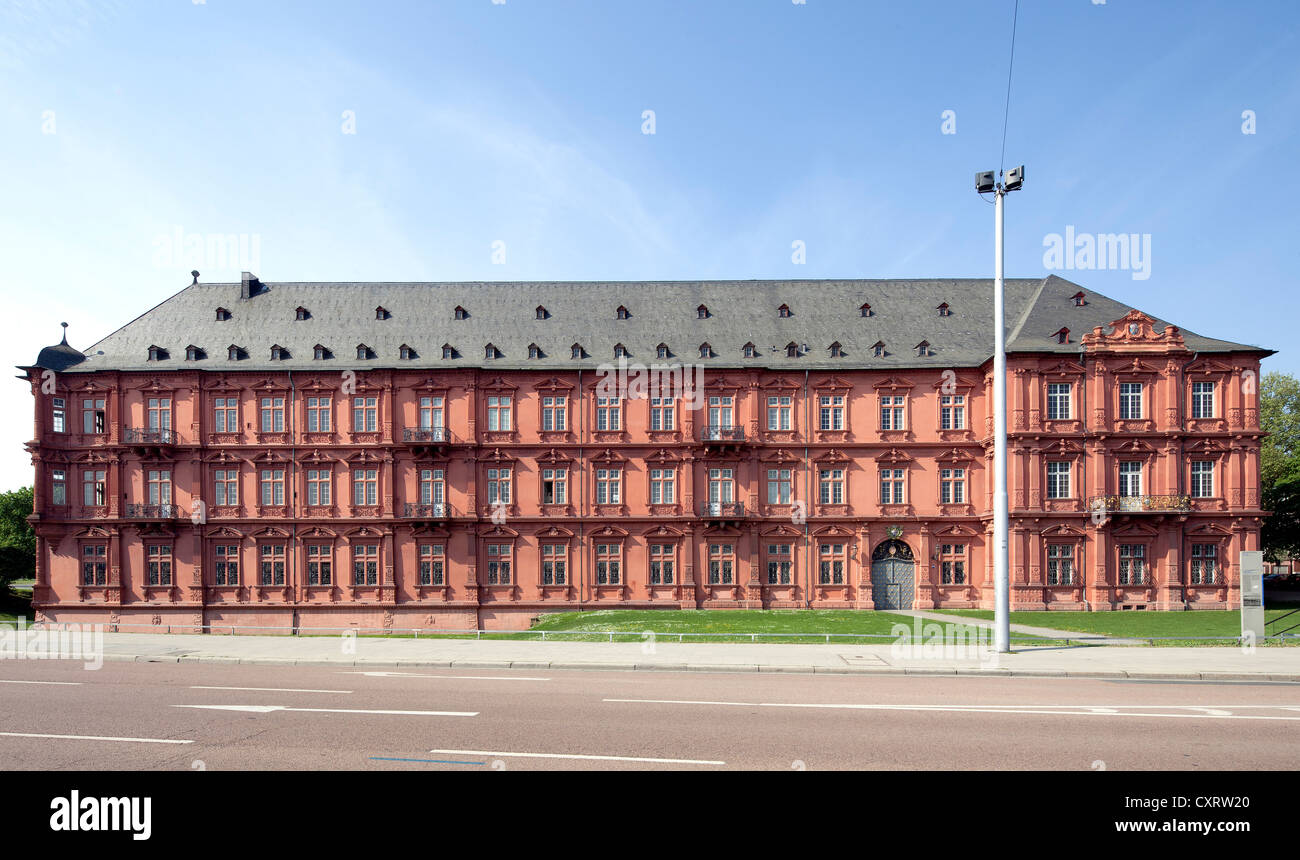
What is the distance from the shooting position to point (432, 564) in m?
38.7

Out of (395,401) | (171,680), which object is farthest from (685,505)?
(171,680)

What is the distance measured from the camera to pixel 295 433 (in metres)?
38.8

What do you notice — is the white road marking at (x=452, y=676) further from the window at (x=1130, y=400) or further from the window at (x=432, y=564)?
the window at (x=1130, y=400)

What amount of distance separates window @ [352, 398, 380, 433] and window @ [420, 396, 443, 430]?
2444mm

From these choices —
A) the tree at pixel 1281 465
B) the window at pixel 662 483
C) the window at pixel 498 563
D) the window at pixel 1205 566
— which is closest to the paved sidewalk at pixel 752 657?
the window at pixel 498 563

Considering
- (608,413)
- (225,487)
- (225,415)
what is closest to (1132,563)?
(608,413)

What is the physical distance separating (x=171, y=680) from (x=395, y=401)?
75.8 feet

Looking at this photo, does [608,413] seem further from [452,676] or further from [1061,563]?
[1061,563]

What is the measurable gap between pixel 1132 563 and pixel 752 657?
91.8ft

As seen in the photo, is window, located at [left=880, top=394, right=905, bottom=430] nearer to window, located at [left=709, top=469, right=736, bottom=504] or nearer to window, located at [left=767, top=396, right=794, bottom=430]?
window, located at [left=767, top=396, right=794, bottom=430]

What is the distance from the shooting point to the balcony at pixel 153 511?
1500 inches

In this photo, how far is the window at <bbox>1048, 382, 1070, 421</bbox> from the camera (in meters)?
37.1
